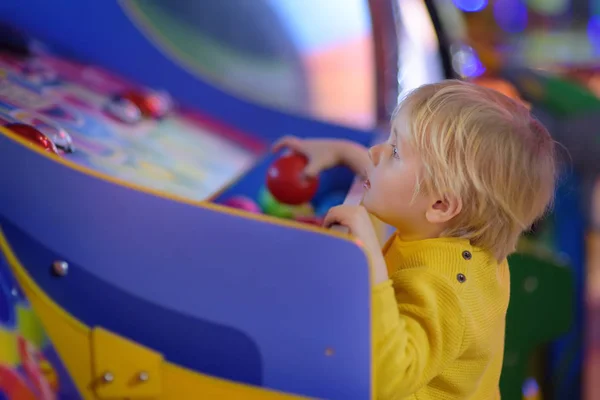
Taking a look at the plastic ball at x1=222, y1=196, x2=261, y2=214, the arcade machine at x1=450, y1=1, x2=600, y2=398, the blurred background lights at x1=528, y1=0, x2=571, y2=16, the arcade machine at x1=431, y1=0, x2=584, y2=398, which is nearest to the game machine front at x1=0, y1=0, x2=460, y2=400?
the plastic ball at x1=222, y1=196, x2=261, y2=214

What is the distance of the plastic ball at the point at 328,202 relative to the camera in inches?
41.6

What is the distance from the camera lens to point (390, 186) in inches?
27.8

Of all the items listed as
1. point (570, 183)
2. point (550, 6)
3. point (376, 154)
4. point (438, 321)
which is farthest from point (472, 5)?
point (438, 321)

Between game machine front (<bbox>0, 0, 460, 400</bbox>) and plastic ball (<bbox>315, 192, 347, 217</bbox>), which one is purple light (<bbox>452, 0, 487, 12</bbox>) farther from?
game machine front (<bbox>0, 0, 460, 400</bbox>)

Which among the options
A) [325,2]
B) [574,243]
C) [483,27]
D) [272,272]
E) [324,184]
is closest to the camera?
[272,272]

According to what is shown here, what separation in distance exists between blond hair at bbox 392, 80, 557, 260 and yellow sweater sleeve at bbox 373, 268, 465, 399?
0.08 m

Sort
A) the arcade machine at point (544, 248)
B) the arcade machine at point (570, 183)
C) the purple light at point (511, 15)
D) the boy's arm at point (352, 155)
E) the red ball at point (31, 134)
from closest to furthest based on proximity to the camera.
A: the red ball at point (31, 134) < the boy's arm at point (352, 155) < the arcade machine at point (544, 248) < the arcade machine at point (570, 183) < the purple light at point (511, 15)

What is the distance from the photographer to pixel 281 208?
105cm

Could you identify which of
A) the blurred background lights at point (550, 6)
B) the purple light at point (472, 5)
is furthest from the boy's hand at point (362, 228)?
the blurred background lights at point (550, 6)

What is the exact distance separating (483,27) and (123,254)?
326 centimetres

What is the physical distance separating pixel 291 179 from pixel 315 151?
52 mm

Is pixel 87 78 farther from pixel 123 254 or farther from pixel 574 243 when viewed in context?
pixel 574 243

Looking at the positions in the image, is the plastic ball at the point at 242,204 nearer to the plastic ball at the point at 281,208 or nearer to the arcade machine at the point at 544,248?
the plastic ball at the point at 281,208

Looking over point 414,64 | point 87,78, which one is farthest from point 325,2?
point 87,78
